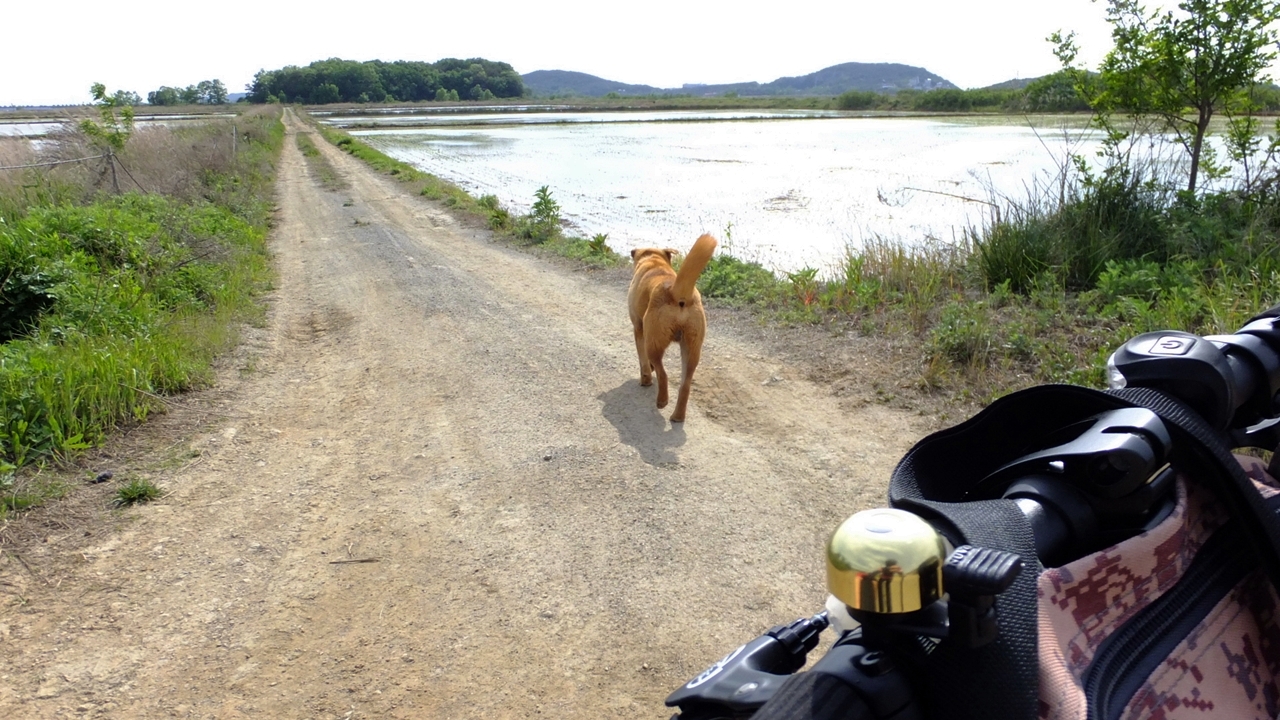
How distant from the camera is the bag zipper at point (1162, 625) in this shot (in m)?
0.77

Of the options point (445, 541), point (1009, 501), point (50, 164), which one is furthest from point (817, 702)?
point (50, 164)

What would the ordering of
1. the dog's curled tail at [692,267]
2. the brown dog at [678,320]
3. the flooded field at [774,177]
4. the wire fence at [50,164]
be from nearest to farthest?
the dog's curled tail at [692,267] → the brown dog at [678,320] → the wire fence at [50,164] → the flooded field at [774,177]

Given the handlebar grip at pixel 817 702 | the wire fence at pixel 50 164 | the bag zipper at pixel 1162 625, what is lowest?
the bag zipper at pixel 1162 625

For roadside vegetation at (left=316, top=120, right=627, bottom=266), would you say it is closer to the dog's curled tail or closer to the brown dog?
the brown dog

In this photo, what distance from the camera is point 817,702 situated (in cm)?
64

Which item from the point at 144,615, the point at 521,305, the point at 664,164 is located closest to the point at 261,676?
the point at 144,615

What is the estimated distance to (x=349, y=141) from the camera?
120ft

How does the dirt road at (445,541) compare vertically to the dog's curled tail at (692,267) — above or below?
below

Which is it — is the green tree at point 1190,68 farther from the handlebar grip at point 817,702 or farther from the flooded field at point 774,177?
the handlebar grip at point 817,702

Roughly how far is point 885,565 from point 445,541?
3740 mm

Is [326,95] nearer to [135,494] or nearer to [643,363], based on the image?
[643,363]

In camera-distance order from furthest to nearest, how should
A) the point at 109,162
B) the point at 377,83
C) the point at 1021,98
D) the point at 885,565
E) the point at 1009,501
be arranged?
the point at 377,83, the point at 109,162, the point at 1021,98, the point at 1009,501, the point at 885,565

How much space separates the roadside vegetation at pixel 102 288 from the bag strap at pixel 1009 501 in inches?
192

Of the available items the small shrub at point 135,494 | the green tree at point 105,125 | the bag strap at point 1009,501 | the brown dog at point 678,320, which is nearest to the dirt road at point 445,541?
the small shrub at point 135,494
